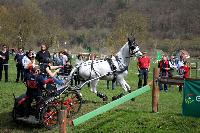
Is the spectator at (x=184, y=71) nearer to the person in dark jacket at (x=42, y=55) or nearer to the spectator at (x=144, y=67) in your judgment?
the spectator at (x=144, y=67)

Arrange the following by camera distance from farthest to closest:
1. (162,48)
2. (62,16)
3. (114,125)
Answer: (62,16) < (162,48) < (114,125)

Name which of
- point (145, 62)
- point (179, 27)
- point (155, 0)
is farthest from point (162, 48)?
point (145, 62)

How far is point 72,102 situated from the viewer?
44.9 ft

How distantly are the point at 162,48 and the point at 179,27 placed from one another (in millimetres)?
26867

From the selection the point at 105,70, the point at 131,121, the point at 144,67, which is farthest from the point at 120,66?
the point at 144,67

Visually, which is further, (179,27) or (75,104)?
(179,27)

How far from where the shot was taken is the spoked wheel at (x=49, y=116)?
1250 centimetres

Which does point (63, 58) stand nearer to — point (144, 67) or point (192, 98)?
point (144, 67)

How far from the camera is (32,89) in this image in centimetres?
1302

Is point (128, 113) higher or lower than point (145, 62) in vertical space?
lower

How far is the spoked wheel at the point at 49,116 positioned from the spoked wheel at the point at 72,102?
2.03ft

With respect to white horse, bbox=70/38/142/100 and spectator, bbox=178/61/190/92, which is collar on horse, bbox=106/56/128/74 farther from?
spectator, bbox=178/61/190/92

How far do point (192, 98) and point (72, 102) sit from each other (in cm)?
394

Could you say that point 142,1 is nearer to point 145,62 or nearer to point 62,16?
point 62,16
